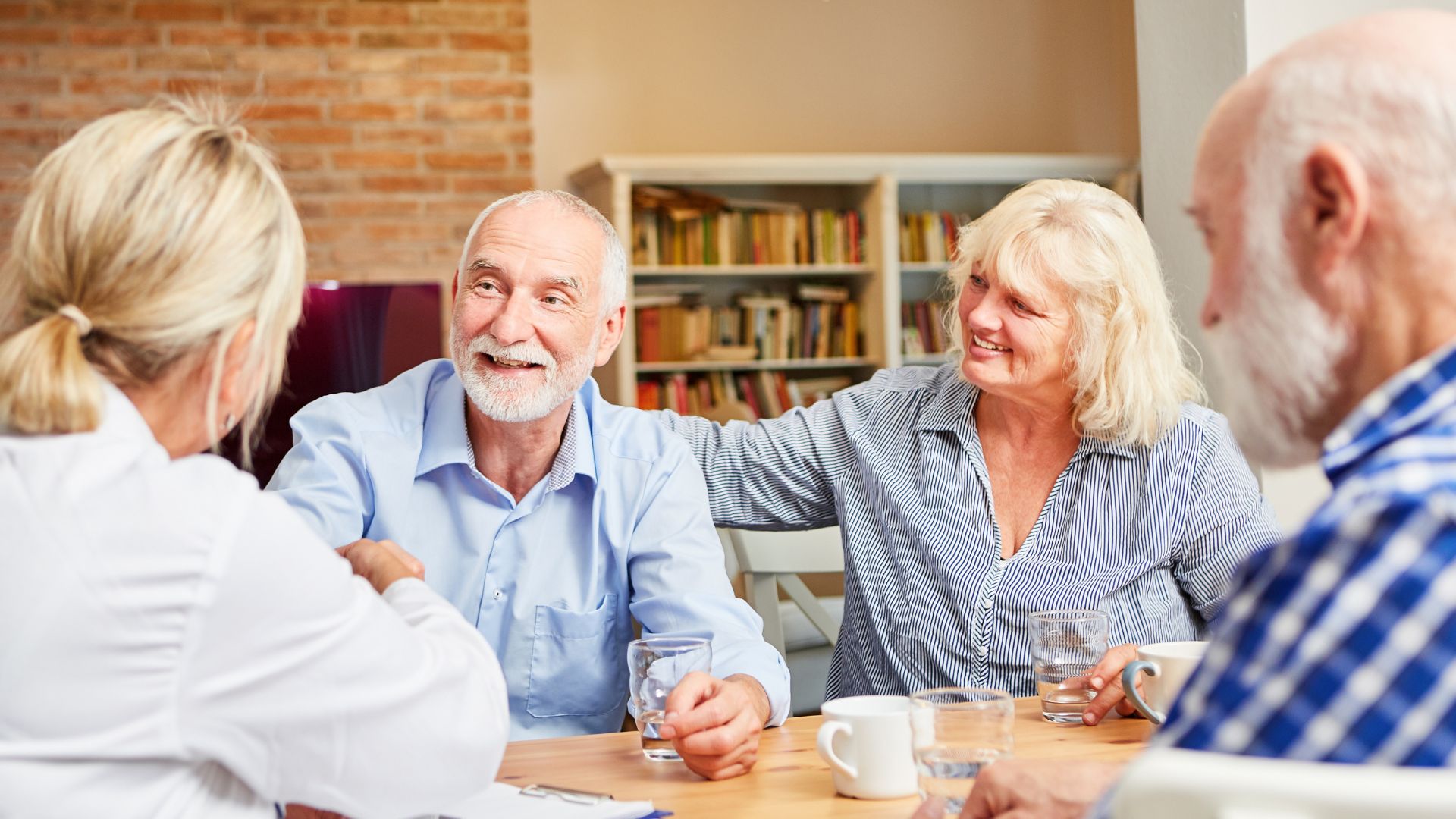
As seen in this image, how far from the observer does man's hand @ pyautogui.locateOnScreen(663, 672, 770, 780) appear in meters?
1.23

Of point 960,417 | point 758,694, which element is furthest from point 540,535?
point 960,417

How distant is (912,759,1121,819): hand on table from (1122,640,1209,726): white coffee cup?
0.33m

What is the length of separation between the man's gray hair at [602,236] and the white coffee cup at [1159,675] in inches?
35.1

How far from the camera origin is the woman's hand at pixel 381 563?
3.68 feet

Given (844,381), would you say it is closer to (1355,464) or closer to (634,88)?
(634,88)

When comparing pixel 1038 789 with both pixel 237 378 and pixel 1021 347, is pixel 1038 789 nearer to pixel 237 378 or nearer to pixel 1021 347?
pixel 237 378

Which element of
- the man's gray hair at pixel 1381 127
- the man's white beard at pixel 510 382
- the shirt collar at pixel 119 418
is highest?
the man's gray hair at pixel 1381 127

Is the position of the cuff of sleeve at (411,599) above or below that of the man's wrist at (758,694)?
above

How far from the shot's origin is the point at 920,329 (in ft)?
17.2

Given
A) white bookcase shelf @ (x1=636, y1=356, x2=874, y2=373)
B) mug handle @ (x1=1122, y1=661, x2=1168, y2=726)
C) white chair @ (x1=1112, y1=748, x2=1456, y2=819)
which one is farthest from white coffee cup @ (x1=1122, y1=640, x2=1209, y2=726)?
white bookcase shelf @ (x1=636, y1=356, x2=874, y2=373)

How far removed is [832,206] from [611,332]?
3.55 m

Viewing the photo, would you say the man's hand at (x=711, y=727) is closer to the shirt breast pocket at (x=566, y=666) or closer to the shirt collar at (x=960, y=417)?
the shirt breast pocket at (x=566, y=666)

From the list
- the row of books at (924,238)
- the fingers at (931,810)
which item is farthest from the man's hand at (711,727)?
the row of books at (924,238)

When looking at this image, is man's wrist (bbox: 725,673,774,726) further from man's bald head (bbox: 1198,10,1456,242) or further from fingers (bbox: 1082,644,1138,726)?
man's bald head (bbox: 1198,10,1456,242)
